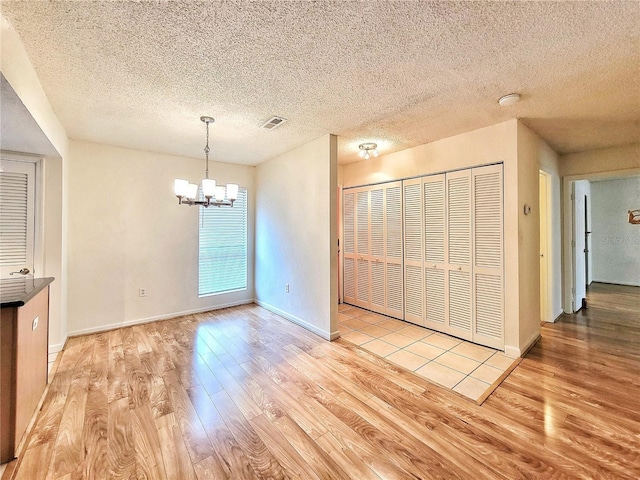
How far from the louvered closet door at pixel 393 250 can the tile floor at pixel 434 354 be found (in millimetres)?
250

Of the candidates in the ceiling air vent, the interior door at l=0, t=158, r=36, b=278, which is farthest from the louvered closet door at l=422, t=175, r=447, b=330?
the interior door at l=0, t=158, r=36, b=278

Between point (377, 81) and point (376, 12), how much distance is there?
2.30 feet

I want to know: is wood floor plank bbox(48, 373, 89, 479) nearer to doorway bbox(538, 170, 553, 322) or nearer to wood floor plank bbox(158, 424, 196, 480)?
wood floor plank bbox(158, 424, 196, 480)

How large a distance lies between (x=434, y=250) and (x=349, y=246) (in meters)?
1.62

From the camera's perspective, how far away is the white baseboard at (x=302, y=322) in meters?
3.37

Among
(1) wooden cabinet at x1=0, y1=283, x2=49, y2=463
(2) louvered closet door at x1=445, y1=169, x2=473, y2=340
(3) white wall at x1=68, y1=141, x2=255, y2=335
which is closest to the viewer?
(1) wooden cabinet at x1=0, y1=283, x2=49, y2=463

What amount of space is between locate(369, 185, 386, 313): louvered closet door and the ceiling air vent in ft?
6.26

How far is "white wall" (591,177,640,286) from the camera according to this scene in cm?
568

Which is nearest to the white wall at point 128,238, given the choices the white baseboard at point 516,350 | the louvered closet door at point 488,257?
the louvered closet door at point 488,257

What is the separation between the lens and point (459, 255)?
329cm

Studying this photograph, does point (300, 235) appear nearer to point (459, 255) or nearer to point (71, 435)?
point (459, 255)

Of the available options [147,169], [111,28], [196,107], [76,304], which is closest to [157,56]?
[111,28]

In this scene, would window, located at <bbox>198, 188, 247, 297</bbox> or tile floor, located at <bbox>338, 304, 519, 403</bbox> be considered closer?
tile floor, located at <bbox>338, 304, 519, 403</bbox>

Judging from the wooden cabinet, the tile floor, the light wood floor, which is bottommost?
the light wood floor
